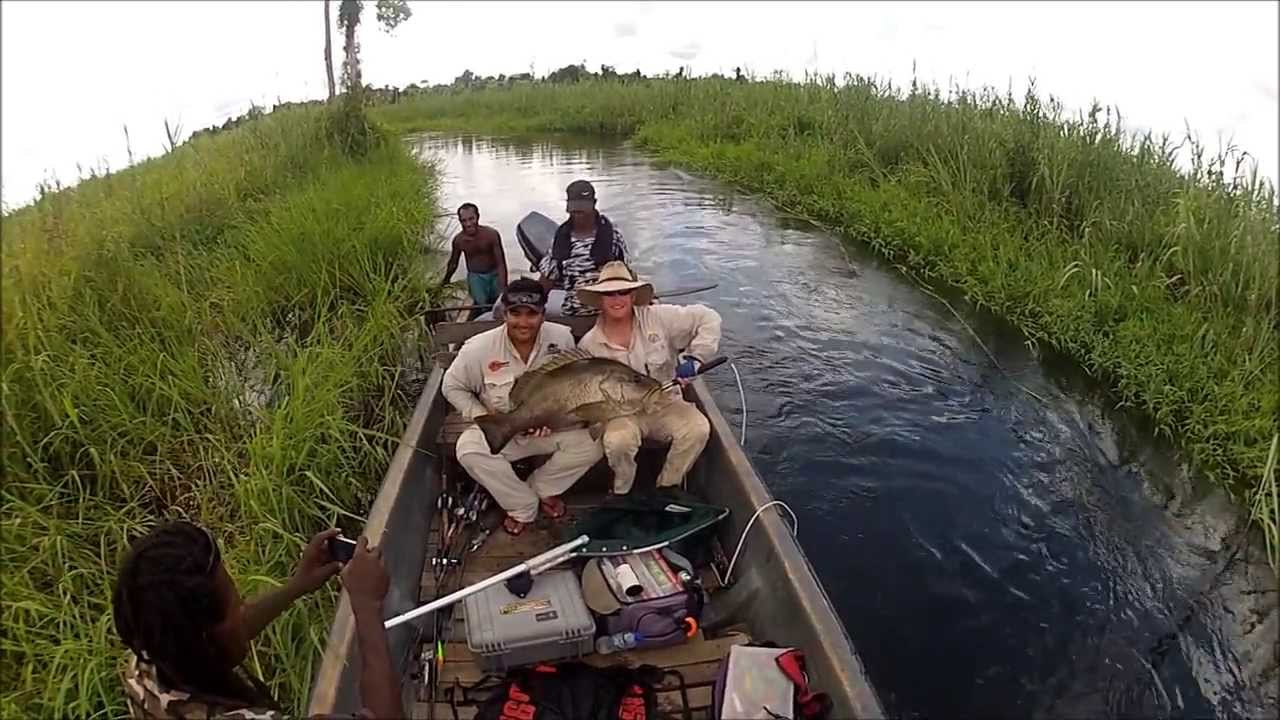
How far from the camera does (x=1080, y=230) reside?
357 inches

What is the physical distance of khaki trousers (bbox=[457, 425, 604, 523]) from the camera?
4.34m

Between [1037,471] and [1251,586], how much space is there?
1.41 m

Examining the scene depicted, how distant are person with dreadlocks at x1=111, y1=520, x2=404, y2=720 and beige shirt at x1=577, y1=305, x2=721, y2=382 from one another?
2272mm

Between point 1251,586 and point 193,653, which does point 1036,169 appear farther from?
point 193,653

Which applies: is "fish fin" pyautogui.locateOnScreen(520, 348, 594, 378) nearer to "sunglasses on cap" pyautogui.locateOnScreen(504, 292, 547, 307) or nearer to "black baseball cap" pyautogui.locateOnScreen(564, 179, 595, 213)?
"sunglasses on cap" pyautogui.locateOnScreen(504, 292, 547, 307)

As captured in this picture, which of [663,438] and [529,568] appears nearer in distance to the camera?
[529,568]

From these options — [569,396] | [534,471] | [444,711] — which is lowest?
[444,711]

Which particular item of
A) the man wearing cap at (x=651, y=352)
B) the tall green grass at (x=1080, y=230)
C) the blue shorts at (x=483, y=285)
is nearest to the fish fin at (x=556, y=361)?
the man wearing cap at (x=651, y=352)

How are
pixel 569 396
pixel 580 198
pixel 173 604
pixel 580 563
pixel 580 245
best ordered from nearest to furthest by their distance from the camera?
pixel 173 604 < pixel 580 563 < pixel 569 396 < pixel 580 198 < pixel 580 245

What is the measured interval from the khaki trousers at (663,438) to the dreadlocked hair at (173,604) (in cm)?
228

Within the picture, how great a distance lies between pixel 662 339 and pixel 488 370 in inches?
39.4

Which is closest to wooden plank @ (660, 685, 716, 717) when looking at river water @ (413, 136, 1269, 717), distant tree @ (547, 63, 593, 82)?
river water @ (413, 136, 1269, 717)

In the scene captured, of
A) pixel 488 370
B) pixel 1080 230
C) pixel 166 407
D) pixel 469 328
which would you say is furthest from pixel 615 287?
pixel 1080 230

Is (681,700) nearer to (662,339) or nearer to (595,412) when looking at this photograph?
(595,412)
